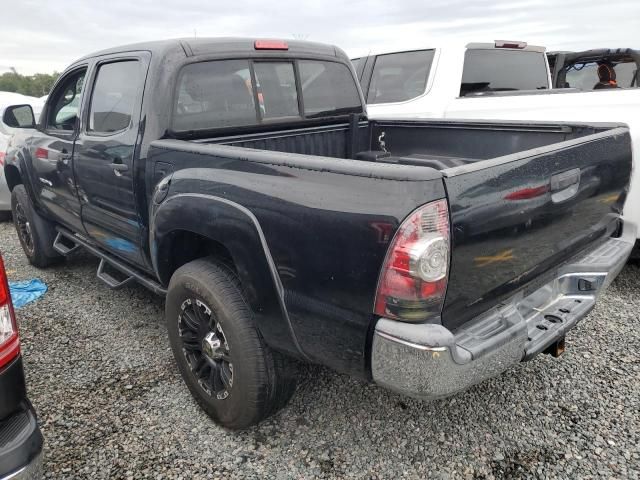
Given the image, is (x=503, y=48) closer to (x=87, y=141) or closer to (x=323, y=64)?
(x=323, y=64)

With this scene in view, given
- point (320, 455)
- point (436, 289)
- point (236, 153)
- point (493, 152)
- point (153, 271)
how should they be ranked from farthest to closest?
point (493, 152)
point (153, 271)
point (320, 455)
point (236, 153)
point (436, 289)

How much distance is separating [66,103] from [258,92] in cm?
178

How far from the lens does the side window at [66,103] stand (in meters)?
3.66

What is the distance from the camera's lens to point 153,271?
2.95 metres

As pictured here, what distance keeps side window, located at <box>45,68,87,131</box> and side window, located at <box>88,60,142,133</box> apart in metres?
0.26

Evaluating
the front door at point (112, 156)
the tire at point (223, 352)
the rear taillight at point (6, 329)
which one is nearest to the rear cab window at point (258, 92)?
the front door at point (112, 156)

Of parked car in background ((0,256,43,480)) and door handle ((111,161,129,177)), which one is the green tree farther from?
parked car in background ((0,256,43,480))

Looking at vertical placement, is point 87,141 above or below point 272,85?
below

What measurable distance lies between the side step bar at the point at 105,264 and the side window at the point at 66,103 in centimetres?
86

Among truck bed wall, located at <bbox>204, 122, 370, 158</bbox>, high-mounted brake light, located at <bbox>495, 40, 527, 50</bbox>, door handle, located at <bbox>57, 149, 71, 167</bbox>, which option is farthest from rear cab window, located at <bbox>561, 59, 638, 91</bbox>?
door handle, located at <bbox>57, 149, 71, 167</bbox>

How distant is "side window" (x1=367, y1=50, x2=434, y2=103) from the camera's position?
5.16m

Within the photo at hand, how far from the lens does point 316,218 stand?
5.93 ft

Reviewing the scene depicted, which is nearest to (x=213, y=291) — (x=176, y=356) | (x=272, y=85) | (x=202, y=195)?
(x=202, y=195)

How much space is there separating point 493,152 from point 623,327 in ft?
4.87
